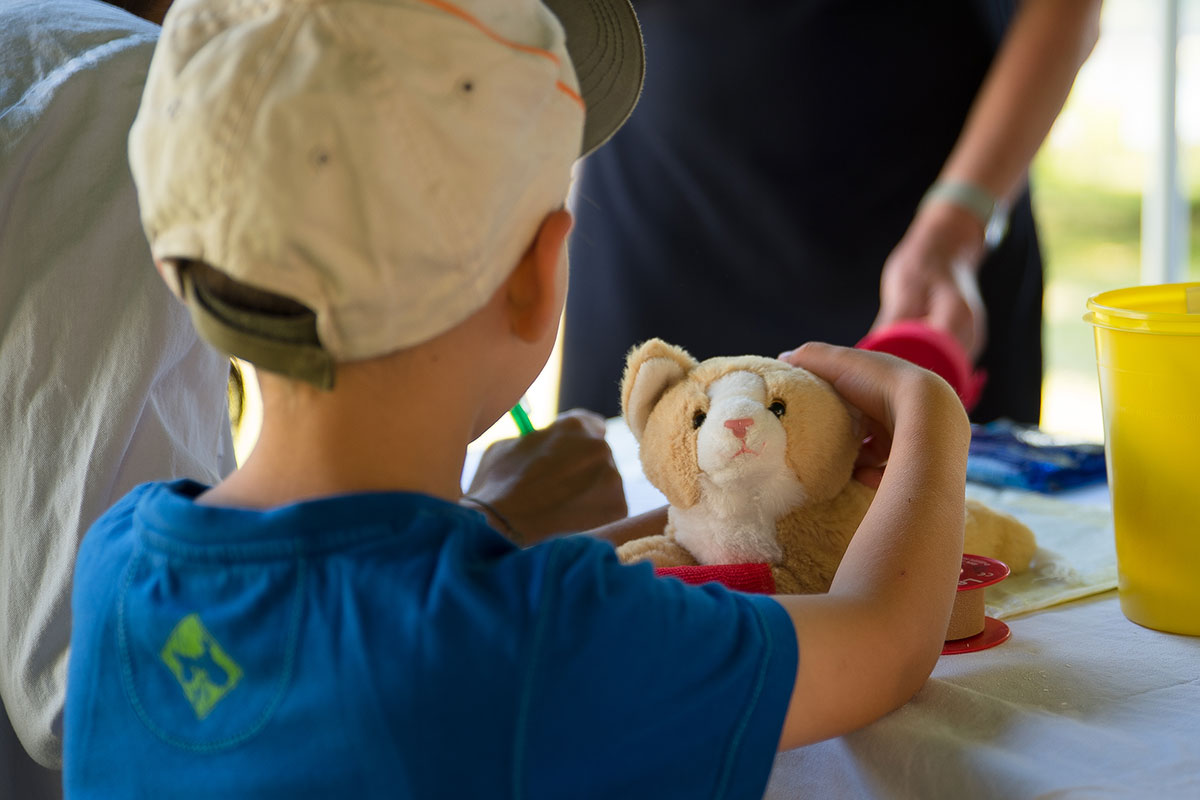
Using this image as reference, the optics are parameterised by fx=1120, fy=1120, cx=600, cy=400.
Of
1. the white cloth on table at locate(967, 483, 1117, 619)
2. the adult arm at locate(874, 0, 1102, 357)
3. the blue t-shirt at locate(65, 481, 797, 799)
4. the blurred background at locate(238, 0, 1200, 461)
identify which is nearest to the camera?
the blue t-shirt at locate(65, 481, 797, 799)

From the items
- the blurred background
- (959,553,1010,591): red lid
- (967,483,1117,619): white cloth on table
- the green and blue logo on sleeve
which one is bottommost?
the blurred background

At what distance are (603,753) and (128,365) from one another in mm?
415

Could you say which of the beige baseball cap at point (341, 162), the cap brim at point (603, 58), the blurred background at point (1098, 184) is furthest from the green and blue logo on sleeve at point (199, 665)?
the blurred background at point (1098, 184)

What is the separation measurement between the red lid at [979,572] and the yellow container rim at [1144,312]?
165 millimetres

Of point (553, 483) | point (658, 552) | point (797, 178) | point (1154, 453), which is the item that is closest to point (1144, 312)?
point (1154, 453)

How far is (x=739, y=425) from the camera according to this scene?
26.7 inches

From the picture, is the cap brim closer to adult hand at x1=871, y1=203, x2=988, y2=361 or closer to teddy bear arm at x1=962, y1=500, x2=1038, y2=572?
teddy bear arm at x1=962, y1=500, x2=1038, y2=572

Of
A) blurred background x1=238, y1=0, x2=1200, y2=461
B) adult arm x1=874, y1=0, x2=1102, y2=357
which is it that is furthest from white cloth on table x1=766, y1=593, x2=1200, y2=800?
blurred background x1=238, y1=0, x2=1200, y2=461

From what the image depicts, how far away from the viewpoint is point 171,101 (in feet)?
1.60

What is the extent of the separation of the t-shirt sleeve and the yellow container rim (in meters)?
0.31

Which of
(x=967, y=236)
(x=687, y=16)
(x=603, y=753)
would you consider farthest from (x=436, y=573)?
(x=687, y=16)

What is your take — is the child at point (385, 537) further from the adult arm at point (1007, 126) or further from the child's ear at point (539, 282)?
the adult arm at point (1007, 126)

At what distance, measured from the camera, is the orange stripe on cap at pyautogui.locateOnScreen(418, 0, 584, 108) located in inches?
19.2

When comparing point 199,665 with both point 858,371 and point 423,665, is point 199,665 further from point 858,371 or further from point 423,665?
point 858,371
